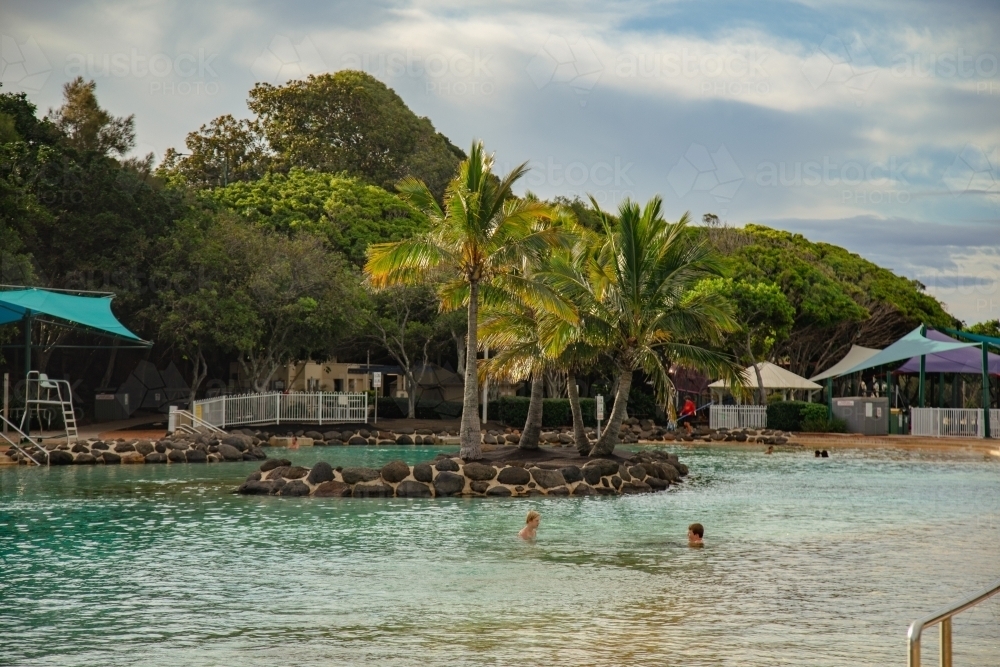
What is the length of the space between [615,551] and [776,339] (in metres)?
36.4

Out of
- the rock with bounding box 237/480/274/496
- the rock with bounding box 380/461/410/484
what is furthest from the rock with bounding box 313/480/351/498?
the rock with bounding box 237/480/274/496

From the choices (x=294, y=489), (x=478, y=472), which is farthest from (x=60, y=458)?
(x=478, y=472)

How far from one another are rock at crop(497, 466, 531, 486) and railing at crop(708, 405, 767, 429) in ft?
81.8

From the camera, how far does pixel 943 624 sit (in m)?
4.53

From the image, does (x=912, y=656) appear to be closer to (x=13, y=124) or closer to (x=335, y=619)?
(x=335, y=619)

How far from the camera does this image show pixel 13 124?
37125mm

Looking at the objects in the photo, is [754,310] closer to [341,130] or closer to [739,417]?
Result: [739,417]

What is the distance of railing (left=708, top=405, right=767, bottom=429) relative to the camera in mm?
44562

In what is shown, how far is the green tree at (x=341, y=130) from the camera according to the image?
216ft

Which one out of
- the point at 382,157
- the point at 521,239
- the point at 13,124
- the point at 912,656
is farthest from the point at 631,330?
the point at 382,157

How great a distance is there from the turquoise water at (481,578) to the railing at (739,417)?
76.4 ft

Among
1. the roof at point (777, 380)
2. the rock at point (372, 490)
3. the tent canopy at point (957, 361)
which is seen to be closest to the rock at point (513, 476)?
the rock at point (372, 490)

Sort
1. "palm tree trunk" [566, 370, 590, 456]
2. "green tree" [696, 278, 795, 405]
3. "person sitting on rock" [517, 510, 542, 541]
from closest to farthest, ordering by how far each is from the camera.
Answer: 1. "person sitting on rock" [517, 510, 542, 541]
2. "palm tree trunk" [566, 370, 590, 456]
3. "green tree" [696, 278, 795, 405]

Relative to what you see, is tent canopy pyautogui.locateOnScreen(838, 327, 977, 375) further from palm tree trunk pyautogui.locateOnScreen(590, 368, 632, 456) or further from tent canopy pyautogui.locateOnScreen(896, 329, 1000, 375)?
palm tree trunk pyautogui.locateOnScreen(590, 368, 632, 456)
